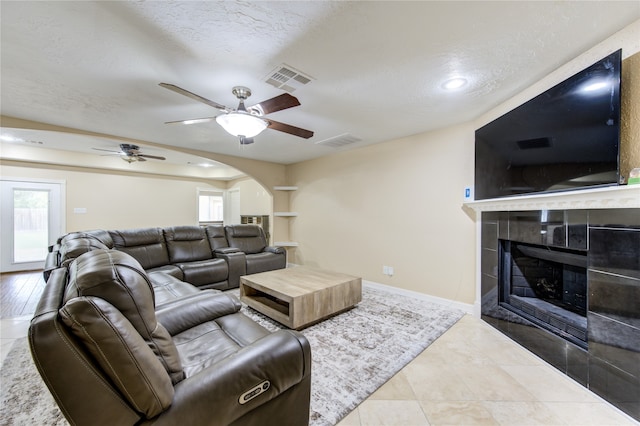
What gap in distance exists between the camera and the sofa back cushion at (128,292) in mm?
868

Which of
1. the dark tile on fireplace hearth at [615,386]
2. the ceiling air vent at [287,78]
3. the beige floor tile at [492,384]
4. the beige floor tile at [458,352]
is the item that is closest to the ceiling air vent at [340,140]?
the ceiling air vent at [287,78]

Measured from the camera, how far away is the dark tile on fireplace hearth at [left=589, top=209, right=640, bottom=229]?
1488 millimetres

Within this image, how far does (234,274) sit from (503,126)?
3.95 meters

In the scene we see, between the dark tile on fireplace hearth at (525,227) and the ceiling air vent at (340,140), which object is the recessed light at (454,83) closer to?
the dark tile on fireplace hearth at (525,227)

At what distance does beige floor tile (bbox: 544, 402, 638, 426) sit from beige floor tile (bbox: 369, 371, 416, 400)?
2.80ft

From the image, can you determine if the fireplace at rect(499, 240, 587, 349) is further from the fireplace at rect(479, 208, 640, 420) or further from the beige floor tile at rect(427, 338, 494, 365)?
the beige floor tile at rect(427, 338, 494, 365)

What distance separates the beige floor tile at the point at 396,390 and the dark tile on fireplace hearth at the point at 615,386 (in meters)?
1.22

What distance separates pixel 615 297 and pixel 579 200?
0.65m

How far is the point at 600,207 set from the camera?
5.38 ft

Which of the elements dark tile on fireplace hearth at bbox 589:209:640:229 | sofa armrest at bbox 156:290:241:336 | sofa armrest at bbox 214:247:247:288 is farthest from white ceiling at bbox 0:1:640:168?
sofa armrest at bbox 214:247:247:288

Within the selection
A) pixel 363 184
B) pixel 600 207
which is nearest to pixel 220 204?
pixel 363 184

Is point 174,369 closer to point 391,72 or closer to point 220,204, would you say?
point 391,72

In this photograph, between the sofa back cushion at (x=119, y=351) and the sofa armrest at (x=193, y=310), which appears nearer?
the sofa back cushion at (x=119, y=351)

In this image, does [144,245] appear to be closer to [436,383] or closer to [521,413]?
[436,383]
